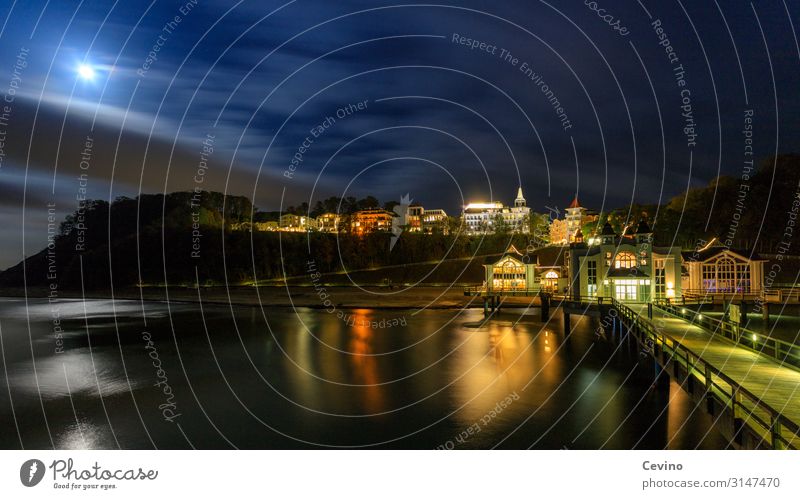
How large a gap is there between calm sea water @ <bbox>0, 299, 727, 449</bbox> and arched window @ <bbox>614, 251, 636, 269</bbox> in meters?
5.18

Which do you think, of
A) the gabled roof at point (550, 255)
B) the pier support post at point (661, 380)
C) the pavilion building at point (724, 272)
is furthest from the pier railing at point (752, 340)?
the gabled roof at point (550, 255)

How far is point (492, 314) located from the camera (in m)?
47.8

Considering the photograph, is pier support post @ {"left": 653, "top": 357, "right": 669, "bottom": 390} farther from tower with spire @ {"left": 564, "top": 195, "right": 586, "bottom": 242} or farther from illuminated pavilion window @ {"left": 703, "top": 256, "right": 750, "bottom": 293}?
tower with spire @ {"left": 564, "top": 195, "right": 586, "bottom": 242}

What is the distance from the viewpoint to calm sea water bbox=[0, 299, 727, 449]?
1705 centimetres

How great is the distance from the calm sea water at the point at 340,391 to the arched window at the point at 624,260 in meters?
5.18

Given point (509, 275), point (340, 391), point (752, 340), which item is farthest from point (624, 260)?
point (340, 391)

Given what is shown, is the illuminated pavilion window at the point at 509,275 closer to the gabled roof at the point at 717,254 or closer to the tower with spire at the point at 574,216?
the gabled roof at the point at 717,254

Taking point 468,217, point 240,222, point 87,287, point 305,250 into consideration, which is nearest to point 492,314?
point 305,250

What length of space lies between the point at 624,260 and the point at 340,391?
26.0 meters

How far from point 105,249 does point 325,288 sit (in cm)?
4860

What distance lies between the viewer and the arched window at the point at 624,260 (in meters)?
39.3

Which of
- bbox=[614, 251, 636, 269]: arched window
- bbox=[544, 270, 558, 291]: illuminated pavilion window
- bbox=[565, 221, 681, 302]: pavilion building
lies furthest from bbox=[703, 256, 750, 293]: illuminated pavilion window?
bbox=[544, 270, 558, 291]: illuminated pavilion window

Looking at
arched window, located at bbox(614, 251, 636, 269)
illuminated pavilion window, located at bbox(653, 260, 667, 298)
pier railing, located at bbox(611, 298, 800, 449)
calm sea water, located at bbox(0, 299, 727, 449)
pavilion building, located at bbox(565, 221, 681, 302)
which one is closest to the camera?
pier railing, located at bbox(611, 298, 800, 449)

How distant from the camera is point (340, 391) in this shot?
22.9 meters
